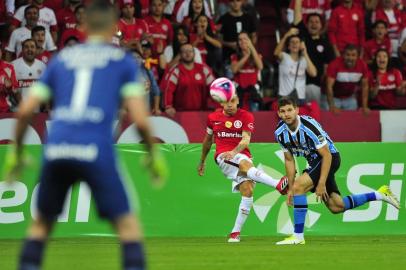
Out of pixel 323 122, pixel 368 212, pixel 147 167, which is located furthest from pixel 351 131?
pixel 147 167

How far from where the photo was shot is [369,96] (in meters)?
19.4

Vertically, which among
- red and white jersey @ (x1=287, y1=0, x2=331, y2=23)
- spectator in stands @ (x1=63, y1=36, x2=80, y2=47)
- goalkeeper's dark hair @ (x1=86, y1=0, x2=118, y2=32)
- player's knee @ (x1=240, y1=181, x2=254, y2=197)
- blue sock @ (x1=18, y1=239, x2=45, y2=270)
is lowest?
player's knee @ (x1=240, y1=181, x2=254, y2=197)

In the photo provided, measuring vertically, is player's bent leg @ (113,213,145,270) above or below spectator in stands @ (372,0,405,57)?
below

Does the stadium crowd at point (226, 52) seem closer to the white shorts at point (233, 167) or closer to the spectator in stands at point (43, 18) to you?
the spectator in stands at point (43, 18)

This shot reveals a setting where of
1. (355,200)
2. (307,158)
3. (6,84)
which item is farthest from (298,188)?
(6,84)

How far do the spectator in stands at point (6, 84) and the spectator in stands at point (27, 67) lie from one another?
219 millimetres

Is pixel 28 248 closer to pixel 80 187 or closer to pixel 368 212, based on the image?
pixel 80 187

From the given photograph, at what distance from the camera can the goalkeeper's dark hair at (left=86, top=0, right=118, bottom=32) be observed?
721 cm

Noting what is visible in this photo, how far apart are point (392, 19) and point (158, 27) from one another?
193 inches

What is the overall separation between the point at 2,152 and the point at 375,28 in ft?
26.2

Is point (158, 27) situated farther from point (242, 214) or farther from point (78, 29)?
point (242, 214)

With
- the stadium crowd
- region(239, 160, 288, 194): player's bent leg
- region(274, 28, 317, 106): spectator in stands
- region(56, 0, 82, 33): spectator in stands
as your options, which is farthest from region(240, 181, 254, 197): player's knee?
region(56, 0, 82, 33): spectator in stands

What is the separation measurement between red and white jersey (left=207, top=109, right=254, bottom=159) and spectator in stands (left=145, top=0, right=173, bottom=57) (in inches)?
169

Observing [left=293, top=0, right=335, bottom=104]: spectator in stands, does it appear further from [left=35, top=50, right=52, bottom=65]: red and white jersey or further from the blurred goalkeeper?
the blurred goalkeeper
